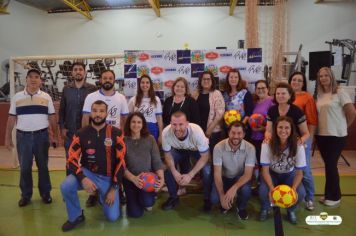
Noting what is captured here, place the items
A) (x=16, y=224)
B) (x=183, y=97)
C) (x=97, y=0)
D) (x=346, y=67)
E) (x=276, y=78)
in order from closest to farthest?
(x=16, y=224) < (x=183, y=97) < (x=276, y=78) < (x=346, y=67) < (x=97, y=0)

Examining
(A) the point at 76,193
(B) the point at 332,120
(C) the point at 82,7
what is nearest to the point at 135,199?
(A) the point at 76,193

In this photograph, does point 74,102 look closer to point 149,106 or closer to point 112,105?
point 112,105

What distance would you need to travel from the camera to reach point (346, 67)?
8.23m

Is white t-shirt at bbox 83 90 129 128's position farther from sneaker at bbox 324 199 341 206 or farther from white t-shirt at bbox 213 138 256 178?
sneaker at bbox 324 199 341 206

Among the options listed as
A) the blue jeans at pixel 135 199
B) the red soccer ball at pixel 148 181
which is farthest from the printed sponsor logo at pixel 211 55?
the blue jeans at pixel 135 199

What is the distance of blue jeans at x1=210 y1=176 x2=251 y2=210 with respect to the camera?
10.5 feet

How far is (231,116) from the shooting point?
A: 11.9 feet

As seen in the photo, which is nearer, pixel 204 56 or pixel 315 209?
pixel 315 209

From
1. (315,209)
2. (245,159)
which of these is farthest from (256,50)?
(315,209)

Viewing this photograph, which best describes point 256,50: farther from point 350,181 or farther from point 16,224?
point 16,224

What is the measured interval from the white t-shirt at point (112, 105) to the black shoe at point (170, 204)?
3.61 ft

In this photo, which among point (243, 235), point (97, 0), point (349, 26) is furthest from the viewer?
point (97, 0)

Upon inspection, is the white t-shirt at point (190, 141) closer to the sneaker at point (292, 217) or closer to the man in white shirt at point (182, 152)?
the man in white shirt at point (182, 152)

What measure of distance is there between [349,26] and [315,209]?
822 centimetres
